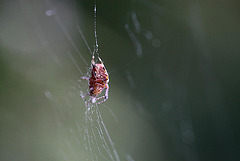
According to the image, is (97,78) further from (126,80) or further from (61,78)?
(126,80)

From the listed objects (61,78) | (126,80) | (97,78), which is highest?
(97,78)

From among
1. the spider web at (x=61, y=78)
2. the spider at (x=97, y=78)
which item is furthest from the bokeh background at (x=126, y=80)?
the spider at (x=97, y=78)

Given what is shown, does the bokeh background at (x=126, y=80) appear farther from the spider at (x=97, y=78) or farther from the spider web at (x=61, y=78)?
the spider at (x=97, y=78)

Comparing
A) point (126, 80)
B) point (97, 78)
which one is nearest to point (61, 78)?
point (126, 80)

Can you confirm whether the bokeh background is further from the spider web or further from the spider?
the spider

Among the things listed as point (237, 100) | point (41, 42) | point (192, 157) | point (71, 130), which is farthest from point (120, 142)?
point (237, 100)

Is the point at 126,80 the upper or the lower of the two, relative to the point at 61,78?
lower

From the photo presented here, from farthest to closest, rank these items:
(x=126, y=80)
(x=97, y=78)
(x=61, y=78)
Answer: (x=126, y=80), (x=61, y=78), (x=97, y=78)

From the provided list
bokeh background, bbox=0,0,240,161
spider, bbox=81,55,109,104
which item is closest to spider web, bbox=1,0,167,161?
bokeh background, bbox=0,0,240,161

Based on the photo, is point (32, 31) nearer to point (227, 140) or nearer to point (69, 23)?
point (69, 23)
